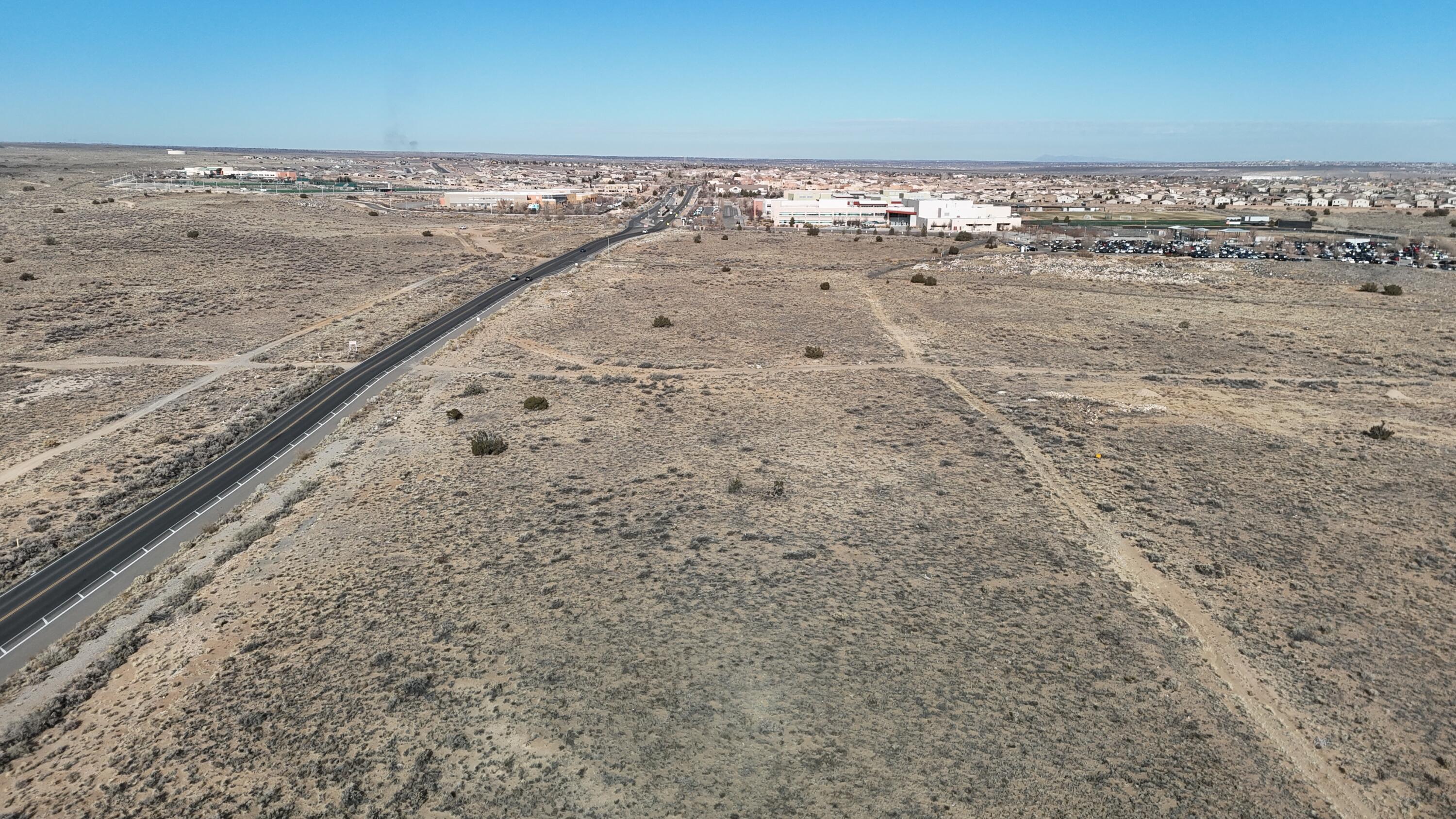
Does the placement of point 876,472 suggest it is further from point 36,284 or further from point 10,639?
point 36,284

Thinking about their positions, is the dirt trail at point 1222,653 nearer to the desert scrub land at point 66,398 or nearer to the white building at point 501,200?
the desert scrub land at point 66,398

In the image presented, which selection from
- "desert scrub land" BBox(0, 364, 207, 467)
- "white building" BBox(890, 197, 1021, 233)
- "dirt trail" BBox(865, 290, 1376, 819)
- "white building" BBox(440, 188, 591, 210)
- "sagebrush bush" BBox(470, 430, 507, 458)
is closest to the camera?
"dirt trail" BBox(865, 290, 1376, 819)

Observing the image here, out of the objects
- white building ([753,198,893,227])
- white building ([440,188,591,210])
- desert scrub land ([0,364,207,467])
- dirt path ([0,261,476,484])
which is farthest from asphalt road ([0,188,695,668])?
white building ([440,188,591,210])

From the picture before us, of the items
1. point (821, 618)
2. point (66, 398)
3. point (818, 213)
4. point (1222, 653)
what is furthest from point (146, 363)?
point (818, 213)

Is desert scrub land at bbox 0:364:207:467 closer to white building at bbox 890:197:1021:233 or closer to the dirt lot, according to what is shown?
the dirt lot

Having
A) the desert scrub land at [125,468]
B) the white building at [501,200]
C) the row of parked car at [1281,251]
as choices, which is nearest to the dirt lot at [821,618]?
the desert scrub land at [125,468]
